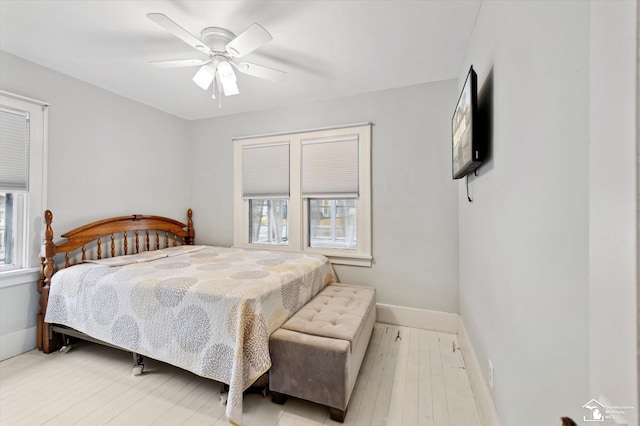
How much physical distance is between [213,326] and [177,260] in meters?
1.31

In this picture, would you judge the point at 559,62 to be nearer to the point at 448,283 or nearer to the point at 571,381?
Result: the point at 571,381

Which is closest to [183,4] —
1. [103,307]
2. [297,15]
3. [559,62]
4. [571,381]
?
[297,15]

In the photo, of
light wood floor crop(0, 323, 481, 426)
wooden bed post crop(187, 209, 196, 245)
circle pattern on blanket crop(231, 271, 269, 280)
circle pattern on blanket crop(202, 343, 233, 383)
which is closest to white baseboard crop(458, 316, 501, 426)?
light wood floor crop(0, 323, 481, 426)

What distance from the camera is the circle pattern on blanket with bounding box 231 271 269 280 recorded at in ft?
6.79

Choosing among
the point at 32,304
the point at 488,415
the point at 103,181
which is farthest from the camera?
the point at 103,181

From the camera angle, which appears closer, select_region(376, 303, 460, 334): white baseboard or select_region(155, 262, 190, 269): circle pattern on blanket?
select_region(155, 262, 190, 269): circle pattern on blanket

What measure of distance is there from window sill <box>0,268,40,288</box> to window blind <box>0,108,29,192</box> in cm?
69

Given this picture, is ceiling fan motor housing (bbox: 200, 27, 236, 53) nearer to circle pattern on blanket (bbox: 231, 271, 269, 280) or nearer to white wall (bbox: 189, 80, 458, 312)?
white wall (bbox: 189, 80, 458, 312)

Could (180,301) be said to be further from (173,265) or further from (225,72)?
(225,72)

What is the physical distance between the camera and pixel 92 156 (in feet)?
9.42

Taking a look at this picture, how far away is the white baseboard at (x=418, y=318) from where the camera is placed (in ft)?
8.94

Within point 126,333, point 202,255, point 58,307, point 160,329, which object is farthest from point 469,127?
point 58,307

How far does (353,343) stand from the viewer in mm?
1747

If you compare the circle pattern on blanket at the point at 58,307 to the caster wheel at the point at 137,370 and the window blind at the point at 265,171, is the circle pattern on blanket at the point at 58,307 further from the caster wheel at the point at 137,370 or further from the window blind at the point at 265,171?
the window blind at the point at 265,171
